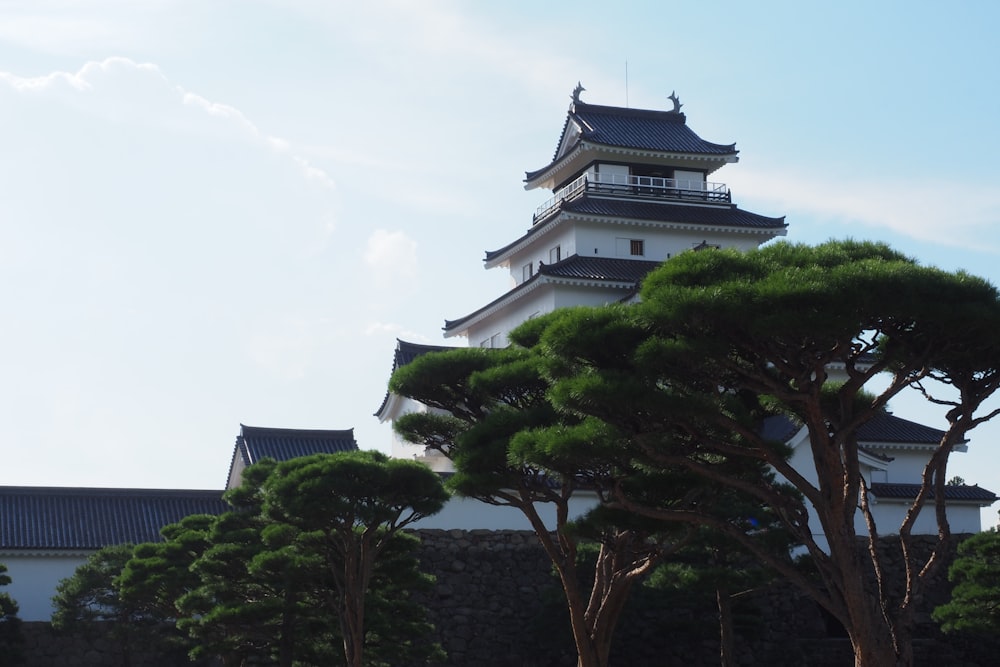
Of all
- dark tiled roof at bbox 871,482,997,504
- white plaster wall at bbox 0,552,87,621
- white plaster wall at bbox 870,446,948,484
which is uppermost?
white plaster wall at bbox 870,446,948,484

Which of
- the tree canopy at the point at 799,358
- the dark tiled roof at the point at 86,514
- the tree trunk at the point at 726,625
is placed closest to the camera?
the tree canopy at the point at 799,358

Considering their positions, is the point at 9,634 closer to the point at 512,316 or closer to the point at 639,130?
the point at 512,316

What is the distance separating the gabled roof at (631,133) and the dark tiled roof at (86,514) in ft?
48.6

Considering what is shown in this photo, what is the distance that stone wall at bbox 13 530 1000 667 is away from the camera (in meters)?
25.0

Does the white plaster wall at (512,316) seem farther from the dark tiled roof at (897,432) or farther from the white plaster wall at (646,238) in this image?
the dark tiled roof at (897,432)

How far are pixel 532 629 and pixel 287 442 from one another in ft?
32.7

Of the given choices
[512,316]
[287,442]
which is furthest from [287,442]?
[512,316]

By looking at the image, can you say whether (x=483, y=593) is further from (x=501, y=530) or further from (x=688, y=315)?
(x=688, y=315)

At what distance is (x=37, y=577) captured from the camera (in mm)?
28344

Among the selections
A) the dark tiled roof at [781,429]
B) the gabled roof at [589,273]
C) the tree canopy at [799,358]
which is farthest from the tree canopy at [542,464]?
the gabled roof at [589,273]

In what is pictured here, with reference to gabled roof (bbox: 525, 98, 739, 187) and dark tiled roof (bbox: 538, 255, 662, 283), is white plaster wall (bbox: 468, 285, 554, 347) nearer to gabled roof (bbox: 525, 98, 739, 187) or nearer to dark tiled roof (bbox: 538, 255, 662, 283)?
dark tiled roof (bbox: 538, 255, 662, 283)

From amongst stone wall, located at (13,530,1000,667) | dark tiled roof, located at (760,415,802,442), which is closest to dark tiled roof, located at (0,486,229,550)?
stone wall, located at (13,530,1000,667)

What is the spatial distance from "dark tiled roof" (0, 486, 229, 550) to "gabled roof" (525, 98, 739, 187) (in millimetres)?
14822

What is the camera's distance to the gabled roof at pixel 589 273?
3400 centimetres
